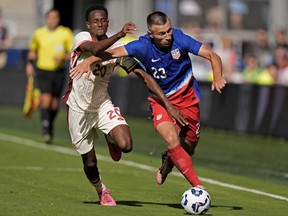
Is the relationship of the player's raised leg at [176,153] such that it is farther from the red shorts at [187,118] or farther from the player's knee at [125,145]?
the player's knee at [125,145]

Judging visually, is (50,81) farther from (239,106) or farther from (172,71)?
(172,71)

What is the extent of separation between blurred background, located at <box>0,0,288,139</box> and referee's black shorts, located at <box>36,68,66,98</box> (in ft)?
14.2

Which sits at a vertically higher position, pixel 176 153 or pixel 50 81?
pixel 176 153

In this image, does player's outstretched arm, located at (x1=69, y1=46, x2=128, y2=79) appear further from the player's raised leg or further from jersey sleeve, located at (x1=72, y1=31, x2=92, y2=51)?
the player's raised leg

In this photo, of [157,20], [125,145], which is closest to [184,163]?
[125,145]

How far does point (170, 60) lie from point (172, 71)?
163 mm

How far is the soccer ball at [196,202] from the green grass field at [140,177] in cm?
28

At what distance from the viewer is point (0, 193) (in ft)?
41.0

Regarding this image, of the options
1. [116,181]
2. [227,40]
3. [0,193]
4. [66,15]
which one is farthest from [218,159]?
[66,15]

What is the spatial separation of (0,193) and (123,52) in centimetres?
241

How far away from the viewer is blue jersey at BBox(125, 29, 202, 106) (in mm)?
11625

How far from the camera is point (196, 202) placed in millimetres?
10812

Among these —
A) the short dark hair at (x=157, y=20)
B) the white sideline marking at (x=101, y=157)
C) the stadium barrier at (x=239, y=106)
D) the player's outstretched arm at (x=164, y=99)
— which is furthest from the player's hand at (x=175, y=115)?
the stadium barrier at (x=239, y=106)

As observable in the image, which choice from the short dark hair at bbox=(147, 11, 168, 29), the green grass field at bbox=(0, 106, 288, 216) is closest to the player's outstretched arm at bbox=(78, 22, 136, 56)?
the short dark hair at bbox=(147, 11, 168, 29)
